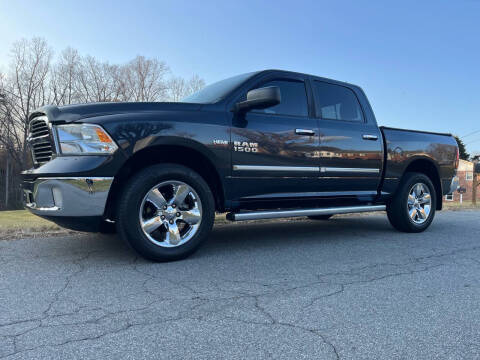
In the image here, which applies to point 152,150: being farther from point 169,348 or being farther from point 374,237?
point 374,237

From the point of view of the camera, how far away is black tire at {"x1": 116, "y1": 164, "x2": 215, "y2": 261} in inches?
135

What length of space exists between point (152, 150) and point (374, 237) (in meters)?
3.23

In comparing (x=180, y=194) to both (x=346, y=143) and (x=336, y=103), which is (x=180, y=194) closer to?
(x=346, y=143)

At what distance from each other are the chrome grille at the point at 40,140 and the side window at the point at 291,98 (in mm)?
2310

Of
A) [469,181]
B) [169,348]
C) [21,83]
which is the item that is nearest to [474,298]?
[169,348]

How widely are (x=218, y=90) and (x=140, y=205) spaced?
5.63 ft

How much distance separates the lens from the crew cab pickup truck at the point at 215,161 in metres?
3.35

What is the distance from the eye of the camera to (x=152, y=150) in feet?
12.0

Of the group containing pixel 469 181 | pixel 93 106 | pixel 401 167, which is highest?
pixel 93 106

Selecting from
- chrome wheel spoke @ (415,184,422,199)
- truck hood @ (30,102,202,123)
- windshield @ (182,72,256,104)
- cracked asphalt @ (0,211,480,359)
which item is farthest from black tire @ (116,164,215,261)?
chrome wheel spoke @ (415,184,422,199)

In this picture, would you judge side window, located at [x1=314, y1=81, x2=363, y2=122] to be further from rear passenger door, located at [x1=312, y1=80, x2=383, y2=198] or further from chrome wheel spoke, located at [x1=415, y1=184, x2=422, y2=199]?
chrome wheel spoke, located at [x1=415, y1=184, x2=422, y2=199]

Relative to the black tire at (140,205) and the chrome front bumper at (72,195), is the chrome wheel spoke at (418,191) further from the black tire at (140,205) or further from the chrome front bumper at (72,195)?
the chrome front bumper at (72,195)

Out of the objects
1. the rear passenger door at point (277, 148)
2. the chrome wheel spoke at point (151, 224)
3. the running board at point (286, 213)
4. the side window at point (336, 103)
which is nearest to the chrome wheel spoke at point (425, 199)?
the running board at point (286, 213)

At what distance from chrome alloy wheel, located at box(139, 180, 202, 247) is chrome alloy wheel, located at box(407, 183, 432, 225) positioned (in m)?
3.44
